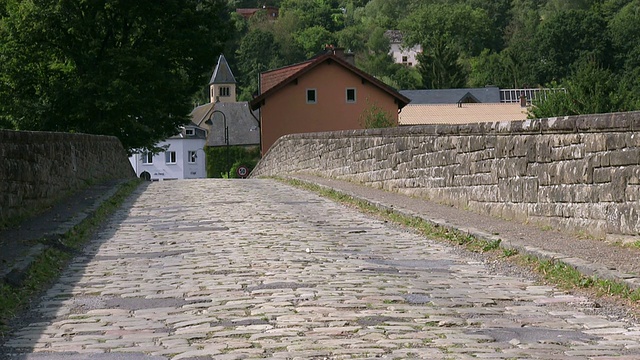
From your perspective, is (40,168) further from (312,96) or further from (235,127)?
(235,127)

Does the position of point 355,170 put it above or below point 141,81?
below

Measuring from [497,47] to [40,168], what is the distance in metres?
170

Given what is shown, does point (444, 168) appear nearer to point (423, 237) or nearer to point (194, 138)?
point (423, 237)

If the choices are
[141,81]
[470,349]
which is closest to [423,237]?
[470,349]

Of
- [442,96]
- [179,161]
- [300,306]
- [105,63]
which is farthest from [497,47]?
[300,306]

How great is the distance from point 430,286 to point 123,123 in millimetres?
32987

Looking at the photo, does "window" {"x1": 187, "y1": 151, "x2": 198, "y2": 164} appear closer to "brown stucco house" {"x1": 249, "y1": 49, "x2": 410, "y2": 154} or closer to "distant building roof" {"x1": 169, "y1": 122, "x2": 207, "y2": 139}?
"distant building roof" {"x1": 169, "y1": 122, "x2": 207, "y2": 139}

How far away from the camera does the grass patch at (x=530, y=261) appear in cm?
852

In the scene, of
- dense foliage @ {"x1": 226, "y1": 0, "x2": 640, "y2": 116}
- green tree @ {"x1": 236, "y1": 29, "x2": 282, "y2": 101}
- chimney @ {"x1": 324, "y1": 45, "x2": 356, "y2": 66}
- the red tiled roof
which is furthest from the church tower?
the red tiled roof

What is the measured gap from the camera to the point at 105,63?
40062 mm

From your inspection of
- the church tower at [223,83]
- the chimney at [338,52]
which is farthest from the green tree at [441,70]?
the chimney at [338,52]

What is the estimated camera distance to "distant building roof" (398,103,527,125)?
87575 millimetres

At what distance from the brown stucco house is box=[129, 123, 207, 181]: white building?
46.0 meters

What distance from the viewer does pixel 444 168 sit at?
55.8 feet
